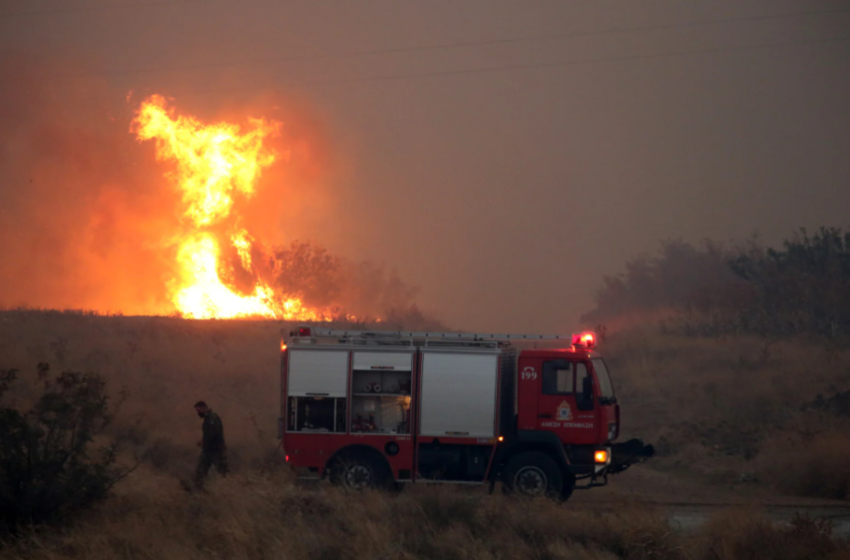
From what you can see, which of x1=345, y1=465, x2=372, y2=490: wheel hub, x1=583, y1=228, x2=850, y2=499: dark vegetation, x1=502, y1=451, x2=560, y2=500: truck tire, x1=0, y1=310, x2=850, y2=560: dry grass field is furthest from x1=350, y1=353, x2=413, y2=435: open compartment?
x1=583, y1=228, x2=850, y2=499: dark vegetation

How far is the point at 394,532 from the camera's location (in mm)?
10188

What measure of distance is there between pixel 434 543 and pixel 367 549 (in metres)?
0.80

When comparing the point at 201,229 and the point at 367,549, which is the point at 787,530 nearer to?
the point at 367,549

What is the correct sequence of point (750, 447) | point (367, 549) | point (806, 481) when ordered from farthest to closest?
point (750, 447), point (806, 481), point (367, 549)

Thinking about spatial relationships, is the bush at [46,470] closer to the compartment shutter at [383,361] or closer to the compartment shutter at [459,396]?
the compartment shutter at [383,361]

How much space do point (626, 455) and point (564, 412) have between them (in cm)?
145

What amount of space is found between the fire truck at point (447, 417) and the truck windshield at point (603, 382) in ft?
0.10

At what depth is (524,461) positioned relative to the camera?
14.3 metres

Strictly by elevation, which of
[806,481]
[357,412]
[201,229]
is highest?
[201,229]

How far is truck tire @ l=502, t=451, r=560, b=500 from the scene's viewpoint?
14.0 meters

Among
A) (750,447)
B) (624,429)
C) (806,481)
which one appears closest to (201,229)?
(624,429)

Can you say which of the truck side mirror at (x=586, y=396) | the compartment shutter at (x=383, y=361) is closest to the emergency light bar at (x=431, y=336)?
the compartment shutter at (x=383, y=361)

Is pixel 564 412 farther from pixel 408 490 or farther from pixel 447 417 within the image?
pixel 408 490

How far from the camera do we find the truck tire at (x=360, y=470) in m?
14.3
